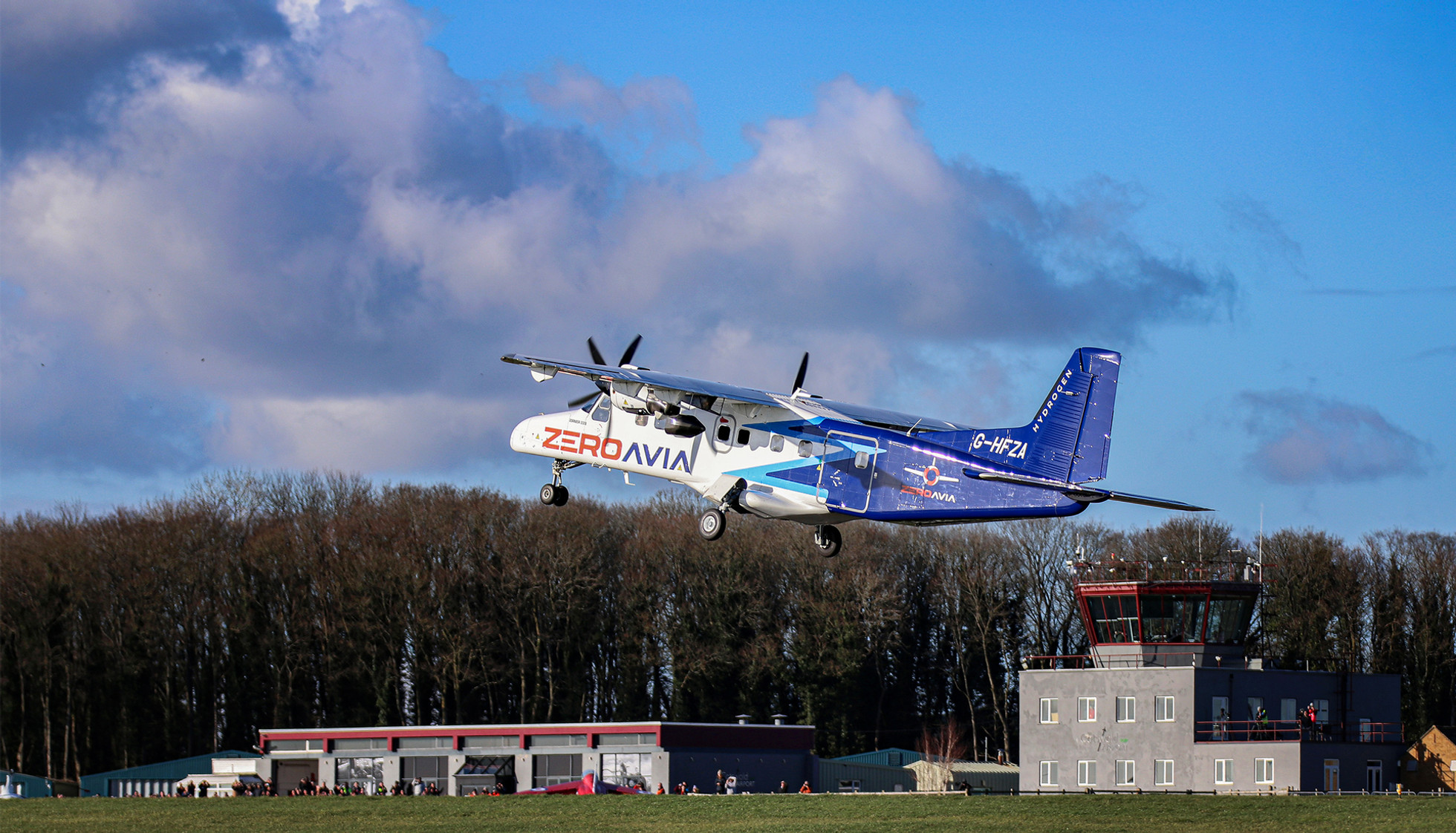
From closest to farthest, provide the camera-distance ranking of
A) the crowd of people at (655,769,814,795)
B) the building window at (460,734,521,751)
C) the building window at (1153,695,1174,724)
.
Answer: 1. the building window at (1153,695,1174,724)
2. the crowd of people at (655,769,814,795)
3. the building window at (460,734,521,751)

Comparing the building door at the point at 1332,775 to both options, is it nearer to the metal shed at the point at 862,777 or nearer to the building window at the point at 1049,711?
the building window at the point at 1049,711

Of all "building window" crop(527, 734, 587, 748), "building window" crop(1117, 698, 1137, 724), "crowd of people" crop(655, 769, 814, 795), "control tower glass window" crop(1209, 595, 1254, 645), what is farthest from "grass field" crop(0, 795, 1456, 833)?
"control tower glass window" crop(1209, 595, 1254, 645)

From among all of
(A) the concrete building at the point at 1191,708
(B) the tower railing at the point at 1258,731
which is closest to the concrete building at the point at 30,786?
(A) the concrete building at the point at 1191,708

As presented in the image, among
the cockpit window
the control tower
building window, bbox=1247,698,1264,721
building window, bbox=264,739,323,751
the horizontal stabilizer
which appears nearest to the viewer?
the horizontal stabilizer

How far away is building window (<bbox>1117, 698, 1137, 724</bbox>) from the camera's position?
7231 cm

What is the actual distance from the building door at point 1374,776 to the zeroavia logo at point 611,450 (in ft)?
153

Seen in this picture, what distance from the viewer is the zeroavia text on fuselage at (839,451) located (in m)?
35.5

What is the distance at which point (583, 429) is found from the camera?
42.5 metres

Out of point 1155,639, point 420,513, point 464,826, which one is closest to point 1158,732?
point 1155,639

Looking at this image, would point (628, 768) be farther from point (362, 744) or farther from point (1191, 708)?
point (1191, 708)

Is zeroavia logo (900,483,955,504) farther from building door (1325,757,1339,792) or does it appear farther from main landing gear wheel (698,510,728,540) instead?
building door (1325,757,1339,792)

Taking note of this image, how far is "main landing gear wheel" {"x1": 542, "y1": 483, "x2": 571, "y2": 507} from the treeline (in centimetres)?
4990

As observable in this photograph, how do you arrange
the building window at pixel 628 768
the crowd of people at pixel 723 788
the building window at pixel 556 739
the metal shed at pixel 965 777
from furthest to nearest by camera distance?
1. the metal shed at pixel 965 777
2. the building window at pixel 556 739
3. the building window at pixel 628 768
4. the crowd of people at pixel 723 788

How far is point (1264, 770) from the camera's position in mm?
69688
